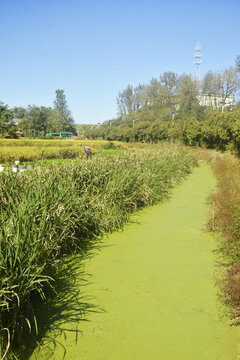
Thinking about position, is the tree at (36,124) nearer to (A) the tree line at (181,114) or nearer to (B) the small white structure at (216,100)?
(A) the tree line at (181,114)

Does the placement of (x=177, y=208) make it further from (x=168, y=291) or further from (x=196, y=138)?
(x=196, y=138)

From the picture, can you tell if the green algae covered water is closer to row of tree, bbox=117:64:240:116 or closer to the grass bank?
the grass bank

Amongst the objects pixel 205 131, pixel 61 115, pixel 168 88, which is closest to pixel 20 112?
pixel 61 115

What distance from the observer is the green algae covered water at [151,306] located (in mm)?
2432

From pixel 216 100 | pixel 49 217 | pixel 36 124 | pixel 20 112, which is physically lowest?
pixel 49 217

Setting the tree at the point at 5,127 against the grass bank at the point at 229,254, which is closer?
the grass bank at the point at 229,254

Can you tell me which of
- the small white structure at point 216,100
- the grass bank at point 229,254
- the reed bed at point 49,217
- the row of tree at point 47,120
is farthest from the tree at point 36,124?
the grass bank at point 229,254

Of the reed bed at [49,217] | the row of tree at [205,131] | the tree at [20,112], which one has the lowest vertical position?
the reed bed at [49,217]

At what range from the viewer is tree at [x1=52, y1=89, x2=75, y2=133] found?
66.9m

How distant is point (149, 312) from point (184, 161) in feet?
41.5

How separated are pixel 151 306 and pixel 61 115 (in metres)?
68.2

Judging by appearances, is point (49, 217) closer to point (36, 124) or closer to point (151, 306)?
point (151, 306)

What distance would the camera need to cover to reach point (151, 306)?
302cm

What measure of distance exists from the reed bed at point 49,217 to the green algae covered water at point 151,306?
0.33 meters
